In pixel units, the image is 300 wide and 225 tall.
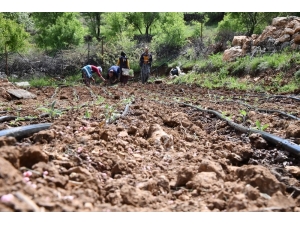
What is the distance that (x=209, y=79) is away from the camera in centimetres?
1283

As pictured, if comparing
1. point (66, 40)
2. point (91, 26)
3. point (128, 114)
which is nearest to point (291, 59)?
point (128, 114)

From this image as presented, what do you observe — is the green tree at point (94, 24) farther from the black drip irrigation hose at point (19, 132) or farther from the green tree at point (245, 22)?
the black drip irrigation hose at point (19, 132)

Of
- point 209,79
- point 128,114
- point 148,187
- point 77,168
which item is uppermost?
point 77,168

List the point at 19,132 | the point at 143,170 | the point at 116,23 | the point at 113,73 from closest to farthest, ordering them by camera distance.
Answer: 1. the point at 143,170
2. the point at 19,132
3. the point at 113,73
4. the point at 116,23

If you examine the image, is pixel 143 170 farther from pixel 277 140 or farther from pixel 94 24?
pixel 94 24

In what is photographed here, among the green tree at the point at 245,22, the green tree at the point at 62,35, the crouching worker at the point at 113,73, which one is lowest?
the crouching worker at the point at 113,73

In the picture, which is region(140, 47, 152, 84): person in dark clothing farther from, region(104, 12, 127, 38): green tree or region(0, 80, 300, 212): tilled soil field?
region(104, 12, 127, 38): green tree

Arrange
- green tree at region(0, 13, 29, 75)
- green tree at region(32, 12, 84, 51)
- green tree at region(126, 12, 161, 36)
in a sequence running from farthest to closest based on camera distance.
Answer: green tree at region(126, 12, 161, 36)
green tree at region(32, 12, 84, 51)
green tree at region(0, 13, 29, 75)

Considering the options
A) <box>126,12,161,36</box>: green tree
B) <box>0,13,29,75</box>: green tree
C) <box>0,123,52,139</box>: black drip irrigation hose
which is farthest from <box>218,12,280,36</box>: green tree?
<box>0,123,52,139</box>: black drip irrigation hose

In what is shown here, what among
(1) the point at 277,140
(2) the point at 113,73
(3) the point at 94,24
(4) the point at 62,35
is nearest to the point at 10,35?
(2) the point at 113,73

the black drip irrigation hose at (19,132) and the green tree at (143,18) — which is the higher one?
the green tree at (143,18)

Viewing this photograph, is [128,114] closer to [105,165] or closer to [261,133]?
[261,133]

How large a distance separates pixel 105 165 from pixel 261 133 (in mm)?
1824

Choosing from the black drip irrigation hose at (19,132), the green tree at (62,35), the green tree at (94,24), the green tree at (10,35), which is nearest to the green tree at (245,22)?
the green tree at (62,35)
